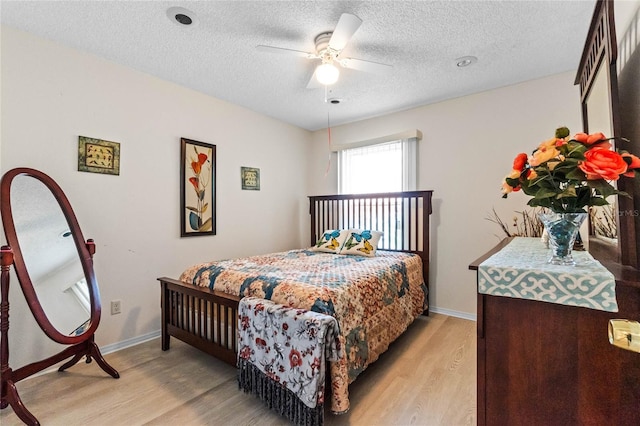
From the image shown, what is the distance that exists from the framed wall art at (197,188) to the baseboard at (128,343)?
37.5 inches

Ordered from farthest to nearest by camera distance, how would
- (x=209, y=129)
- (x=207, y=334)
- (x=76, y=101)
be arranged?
(x=209, y=129)
(x=76, y=101)
(x=207, y=334)

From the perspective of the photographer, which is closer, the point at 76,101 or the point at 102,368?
the point at 102,368

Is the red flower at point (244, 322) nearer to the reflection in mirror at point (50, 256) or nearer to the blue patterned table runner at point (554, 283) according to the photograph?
the reflection in mirror at point (50, 256)

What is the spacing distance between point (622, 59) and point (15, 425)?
11.0 feet

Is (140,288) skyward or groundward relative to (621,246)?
groundward

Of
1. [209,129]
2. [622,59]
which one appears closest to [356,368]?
[622,59]

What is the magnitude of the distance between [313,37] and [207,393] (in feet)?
8.21

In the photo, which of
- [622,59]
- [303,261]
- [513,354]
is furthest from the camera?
[303,261]

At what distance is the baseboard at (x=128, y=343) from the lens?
238cm

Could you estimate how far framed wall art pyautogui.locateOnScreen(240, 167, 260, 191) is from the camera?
3.48 meters

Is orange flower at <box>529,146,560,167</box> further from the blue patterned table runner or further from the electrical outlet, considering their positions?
the electrical outlet

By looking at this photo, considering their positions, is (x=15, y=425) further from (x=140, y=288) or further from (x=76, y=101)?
(x=76, y=101)

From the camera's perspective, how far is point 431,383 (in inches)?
75.3

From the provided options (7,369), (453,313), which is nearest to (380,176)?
(453,313)
